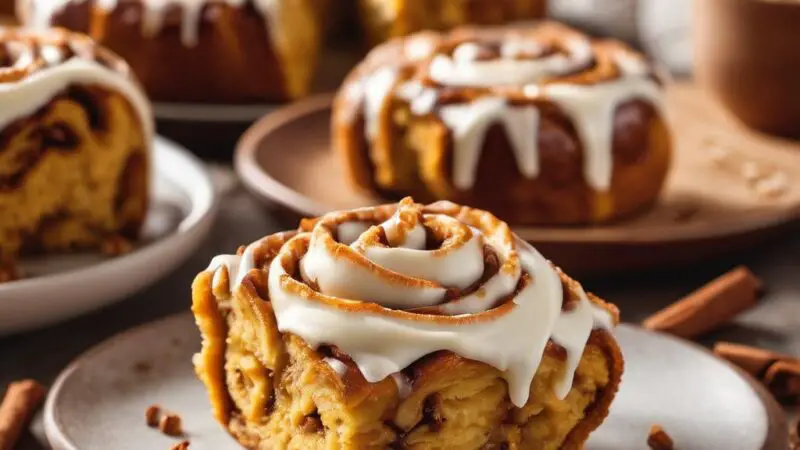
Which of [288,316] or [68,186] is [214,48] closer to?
[68,186]

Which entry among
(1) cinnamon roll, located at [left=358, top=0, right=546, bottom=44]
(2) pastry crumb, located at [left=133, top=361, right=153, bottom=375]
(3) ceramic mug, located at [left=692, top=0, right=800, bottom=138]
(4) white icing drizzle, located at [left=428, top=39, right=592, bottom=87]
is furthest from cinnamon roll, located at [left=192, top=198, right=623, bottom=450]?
(1) cinnamon roll, located at [left=358, top=0, right=546, bottom=44]

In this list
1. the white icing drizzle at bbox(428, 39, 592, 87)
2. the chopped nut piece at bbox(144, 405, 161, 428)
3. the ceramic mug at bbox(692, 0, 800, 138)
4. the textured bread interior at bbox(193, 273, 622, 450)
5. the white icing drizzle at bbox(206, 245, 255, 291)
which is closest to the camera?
the textured bread interior at bbox(193, 273, 622, 450)

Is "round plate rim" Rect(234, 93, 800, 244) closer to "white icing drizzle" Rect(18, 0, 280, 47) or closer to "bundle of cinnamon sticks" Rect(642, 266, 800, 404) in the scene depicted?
"bundle of cinnamon sticks" Rect(642, 266, 800, 404)

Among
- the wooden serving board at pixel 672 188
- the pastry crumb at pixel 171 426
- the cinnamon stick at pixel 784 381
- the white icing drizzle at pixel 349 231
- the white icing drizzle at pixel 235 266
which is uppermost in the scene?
the white icing drizzle at pixel 349 231

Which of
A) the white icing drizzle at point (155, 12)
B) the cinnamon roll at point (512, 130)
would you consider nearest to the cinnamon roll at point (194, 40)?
the white icing drizzle at point (155, 12)

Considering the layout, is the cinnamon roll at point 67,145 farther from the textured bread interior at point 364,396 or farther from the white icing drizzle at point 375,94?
the textured bread interior at point 364,396
